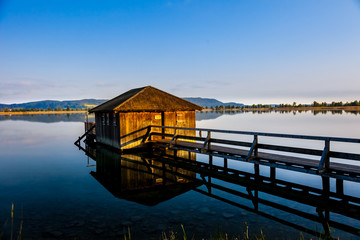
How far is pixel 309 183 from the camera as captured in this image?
39.2 feet

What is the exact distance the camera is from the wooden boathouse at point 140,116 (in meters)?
19.3

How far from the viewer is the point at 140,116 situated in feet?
66.0

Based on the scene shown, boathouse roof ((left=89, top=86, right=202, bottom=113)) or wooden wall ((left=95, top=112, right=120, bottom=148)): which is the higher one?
boathouse roof ((left=89, top=86, right=202, bottom=113))

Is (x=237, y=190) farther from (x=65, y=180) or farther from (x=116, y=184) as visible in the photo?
(x=65, y=180)

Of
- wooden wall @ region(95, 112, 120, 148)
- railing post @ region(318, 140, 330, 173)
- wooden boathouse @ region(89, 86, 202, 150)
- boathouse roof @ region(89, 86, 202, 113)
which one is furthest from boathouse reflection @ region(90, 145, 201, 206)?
railing post @ region(318, 140, 330, 173)

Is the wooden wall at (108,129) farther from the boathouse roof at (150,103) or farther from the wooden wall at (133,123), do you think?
the boathouse roof at (150,103)

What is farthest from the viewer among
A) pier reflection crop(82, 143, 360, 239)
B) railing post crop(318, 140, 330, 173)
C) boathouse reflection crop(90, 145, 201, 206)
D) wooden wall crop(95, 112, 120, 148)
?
wooden wall crop(95, 112, 120, 148)

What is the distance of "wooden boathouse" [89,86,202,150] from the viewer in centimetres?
1930

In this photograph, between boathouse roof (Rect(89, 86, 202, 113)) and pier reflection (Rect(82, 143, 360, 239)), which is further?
boathouse roof (Rect(89, 86, 202, 113))

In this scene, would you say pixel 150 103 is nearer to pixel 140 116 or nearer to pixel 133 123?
pixel 140 116

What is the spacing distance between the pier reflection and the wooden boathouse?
11.4 ft

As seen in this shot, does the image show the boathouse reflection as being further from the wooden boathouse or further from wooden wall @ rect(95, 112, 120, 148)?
wooden wall @ rect(95, 112, 120, 148)

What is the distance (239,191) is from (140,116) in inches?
464

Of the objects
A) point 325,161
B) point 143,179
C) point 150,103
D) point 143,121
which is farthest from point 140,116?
point 325,161
